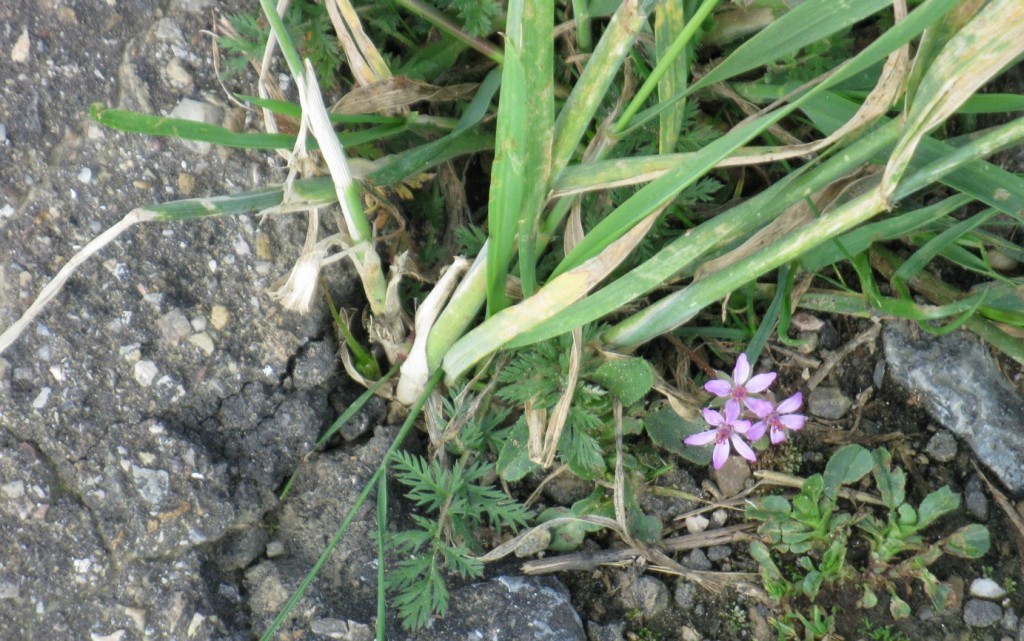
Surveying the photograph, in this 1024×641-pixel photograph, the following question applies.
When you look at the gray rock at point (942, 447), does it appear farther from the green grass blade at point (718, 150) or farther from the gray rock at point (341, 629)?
the gray rock at point (341, 629)

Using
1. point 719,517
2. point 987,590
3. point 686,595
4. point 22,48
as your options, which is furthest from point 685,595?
point 22,48

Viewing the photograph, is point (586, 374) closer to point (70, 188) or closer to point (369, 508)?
point (369, 508)

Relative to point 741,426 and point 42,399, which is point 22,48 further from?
point 741,426

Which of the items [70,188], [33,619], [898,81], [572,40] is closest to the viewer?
[898,81]

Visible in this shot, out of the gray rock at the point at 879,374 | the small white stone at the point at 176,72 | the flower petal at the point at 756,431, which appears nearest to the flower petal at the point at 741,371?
the flower petal at the point at 756,431

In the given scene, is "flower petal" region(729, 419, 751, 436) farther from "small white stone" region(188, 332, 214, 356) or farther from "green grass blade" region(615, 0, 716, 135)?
"small white stone" region(188, 332, 214, 356)

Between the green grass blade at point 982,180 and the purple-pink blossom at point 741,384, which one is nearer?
the green grass blade at point 982,180

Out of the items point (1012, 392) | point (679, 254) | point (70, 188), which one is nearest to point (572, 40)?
point (679, 254)
